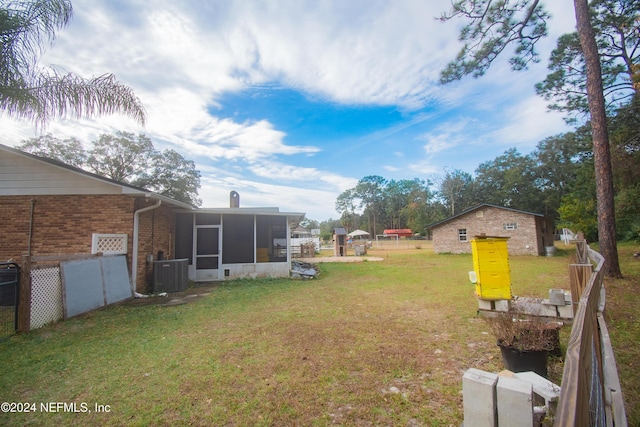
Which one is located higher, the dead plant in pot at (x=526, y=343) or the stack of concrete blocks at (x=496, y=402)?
the stack of concrete blocks at (x=496, y=402)

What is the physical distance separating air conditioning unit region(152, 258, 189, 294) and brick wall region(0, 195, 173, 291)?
0.98 metres

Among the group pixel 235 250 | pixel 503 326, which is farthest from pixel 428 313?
pixel 235 250

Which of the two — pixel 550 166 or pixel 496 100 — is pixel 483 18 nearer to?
pixel 496 100

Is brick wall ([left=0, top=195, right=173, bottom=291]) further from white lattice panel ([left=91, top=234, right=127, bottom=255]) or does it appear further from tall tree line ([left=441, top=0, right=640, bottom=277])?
tall tree line ([left=441, top=0, right=640, bottom=277])

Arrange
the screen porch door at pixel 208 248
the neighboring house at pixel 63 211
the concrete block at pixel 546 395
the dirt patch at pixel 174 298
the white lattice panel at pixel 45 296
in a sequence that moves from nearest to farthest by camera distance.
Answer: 1. the concrete block at pixel 546 395
2. the white lattice panel at pixel 45 296
3. the dirt patch at pixel 174 298
4. the neighboring house at pixel 63 211
5. the screen porch door at pixel 208 248

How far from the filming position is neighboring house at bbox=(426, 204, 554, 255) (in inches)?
754

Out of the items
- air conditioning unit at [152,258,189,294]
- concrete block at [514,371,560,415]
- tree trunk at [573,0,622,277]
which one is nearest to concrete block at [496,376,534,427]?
concrete block at [514,371,560,415]

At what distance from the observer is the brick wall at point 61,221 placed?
7.58m

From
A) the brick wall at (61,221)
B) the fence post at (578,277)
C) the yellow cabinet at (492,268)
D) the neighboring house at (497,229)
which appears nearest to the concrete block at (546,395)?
the fence post at (578,277)

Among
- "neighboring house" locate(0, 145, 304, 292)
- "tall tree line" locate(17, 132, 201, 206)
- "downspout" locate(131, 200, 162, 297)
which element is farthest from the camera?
"tall tree line" locate(17, 132, 201, 206)

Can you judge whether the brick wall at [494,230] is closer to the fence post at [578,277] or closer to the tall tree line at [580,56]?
the tall tree line at [580,56]

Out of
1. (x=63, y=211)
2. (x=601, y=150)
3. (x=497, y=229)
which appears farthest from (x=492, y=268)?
(x=497, y=229)

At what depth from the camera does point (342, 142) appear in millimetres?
18547

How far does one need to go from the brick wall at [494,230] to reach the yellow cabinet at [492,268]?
15.1 meters
